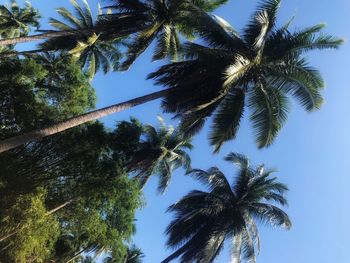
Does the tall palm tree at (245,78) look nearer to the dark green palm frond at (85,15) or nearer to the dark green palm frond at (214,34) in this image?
the dark green palm frond at (214,34)

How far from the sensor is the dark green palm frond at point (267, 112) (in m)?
18.0

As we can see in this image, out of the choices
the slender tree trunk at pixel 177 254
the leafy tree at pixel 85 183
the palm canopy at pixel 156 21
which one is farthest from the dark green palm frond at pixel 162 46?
the slender tree trunk at pixel 177 254

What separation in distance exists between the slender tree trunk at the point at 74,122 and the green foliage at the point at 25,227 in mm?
2806

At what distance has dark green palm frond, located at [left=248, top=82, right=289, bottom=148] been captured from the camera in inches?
707

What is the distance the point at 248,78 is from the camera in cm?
1845

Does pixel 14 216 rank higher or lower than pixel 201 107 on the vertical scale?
lower

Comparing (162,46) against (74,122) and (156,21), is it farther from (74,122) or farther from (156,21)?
(74,122)

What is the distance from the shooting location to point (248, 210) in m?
25.2

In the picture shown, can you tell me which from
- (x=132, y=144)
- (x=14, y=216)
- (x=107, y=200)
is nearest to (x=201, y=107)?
(x=132, y=144)

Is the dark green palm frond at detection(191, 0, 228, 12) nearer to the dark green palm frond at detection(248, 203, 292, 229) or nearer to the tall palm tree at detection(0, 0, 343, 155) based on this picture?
the tall palm tree at detection(0, 0, 343, 155)

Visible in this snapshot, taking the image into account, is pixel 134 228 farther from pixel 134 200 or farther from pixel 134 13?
pixel 134 13

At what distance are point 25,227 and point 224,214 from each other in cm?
1271

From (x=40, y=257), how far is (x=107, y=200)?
3.29m

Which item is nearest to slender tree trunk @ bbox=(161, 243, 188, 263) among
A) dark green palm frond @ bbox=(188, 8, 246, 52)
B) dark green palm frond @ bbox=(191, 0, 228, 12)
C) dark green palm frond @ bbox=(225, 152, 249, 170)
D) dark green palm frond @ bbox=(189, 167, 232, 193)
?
dark green palm frond @ bbox=(189, 167, 232, 193)
